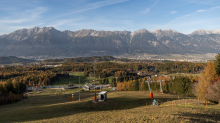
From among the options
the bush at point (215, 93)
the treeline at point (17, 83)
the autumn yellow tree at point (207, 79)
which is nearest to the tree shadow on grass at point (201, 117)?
the bush at point (215, 93)

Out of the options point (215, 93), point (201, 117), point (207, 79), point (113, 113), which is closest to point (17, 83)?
point (113, 113)

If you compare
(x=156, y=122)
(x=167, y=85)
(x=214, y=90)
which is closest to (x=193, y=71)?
(x=167, y=85)

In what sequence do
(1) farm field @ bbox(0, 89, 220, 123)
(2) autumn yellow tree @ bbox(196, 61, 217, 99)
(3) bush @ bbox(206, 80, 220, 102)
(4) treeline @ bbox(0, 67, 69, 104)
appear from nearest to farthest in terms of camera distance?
(1) farm field @ bbox(0, 89, 220, 123), (3) bush @ bbox(206, 80, 220, 102), (2) autumn yellow tree @ bbox(196, 61, 217, 99), (4) treeline @ bbox(0, 67, 69, 104)

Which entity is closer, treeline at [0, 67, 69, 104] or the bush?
the bush

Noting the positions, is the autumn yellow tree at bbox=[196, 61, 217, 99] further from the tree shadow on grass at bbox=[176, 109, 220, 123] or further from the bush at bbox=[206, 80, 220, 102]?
the tree shadow on grass at bbox=[176, 109, 220, 123]

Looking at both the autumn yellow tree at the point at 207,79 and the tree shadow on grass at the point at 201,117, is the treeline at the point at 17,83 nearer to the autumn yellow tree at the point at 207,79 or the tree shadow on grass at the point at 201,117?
Result: the tree shadow on grass at the point at 201,117

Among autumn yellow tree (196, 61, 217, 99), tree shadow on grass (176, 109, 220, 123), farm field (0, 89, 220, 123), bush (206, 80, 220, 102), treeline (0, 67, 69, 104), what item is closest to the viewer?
tree shadow on grass (176, 109, 220, 123)

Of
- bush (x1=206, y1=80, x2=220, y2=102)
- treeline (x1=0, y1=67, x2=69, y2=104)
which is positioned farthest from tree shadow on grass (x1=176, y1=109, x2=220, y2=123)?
treeline (x1=0, y1=67, x2=69, y2=104)

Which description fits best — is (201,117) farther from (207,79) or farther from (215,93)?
(207,79)

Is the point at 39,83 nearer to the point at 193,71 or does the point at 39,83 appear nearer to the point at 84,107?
the point at 84,107

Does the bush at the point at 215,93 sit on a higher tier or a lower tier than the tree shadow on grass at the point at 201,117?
lower

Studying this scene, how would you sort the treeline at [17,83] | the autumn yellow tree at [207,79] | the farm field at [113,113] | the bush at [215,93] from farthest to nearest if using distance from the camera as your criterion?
the treeline at [17,83], the autumn yellow tree at [207,79], the bush at [215,93], the farm field at [113,113]

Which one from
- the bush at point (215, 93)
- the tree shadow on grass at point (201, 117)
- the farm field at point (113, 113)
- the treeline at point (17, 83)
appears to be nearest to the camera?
the tree shadow on grass at point (201, 117)

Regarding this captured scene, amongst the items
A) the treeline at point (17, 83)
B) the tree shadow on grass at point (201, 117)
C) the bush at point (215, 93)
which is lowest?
the treeline at point (17, 83)
